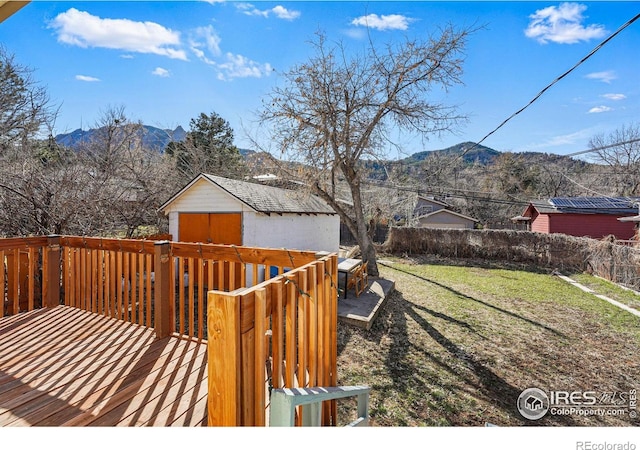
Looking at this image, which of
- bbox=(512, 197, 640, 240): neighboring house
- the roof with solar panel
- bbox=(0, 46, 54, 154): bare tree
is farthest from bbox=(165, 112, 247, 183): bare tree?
the roof with solar panel

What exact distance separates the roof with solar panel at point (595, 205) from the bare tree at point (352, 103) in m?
12.0

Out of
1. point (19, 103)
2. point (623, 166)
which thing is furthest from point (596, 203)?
point (19, 103)

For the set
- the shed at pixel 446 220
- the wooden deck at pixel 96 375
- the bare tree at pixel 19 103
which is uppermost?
the bare tree at pixel 19 103

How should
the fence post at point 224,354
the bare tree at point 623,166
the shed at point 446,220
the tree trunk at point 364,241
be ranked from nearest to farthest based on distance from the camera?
the fence post at point 224,354 < the tree trunk at point 364,241 < the bare tree at point 623,166 < the shed at point 446,220

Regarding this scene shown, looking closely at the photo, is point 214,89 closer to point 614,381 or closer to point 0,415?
point 0,415

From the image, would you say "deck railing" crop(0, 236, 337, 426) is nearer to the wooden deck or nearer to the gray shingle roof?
the wooden deck

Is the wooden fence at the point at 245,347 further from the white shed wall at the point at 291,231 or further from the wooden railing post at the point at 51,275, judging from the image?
the white shed wall at the point at 291,231

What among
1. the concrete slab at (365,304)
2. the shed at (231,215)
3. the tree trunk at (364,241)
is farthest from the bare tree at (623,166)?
the shed at (231,215)

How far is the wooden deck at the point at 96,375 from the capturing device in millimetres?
1787

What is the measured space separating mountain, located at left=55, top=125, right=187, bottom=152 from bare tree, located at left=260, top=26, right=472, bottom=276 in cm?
543

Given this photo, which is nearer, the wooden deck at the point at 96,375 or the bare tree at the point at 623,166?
the wooden deck at the point at 96,375

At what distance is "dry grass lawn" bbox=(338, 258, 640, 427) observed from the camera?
10.0 ft

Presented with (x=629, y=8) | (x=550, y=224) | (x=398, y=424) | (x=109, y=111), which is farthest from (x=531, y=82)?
(x=550, y=224)

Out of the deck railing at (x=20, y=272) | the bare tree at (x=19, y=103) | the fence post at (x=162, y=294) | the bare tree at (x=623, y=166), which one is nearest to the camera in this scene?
the fence post at (x=162, y=294)
